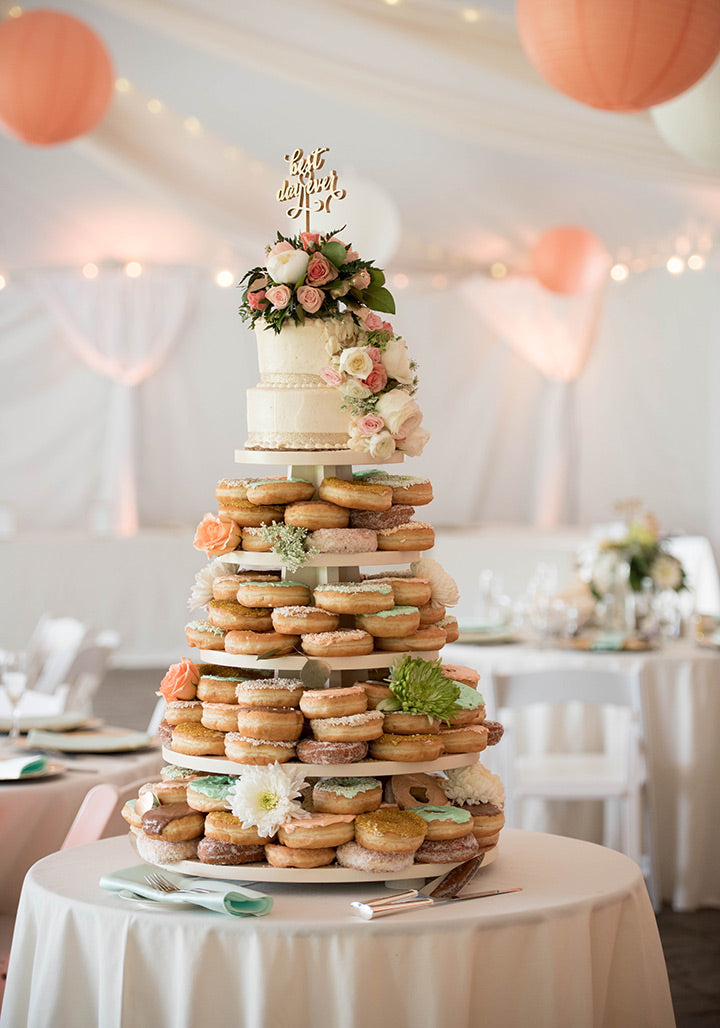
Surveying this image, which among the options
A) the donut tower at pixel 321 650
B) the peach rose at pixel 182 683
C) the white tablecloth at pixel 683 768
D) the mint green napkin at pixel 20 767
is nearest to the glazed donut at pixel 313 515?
the donut tower at pixel 321 650

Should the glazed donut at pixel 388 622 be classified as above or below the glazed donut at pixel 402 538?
below

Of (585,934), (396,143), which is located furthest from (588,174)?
(585,934)

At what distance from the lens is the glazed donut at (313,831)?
2.21 m

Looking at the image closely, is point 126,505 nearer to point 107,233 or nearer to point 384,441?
point 107,233

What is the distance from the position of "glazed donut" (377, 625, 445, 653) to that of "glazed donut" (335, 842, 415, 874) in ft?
1.22

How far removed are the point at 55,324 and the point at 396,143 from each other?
10.6 feet

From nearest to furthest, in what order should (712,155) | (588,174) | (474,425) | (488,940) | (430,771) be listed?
1. (488,940)
2. (430,771)
3. (712,155)
4. (588,174)
5. (474,425)

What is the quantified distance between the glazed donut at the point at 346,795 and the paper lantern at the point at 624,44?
231 centimetres

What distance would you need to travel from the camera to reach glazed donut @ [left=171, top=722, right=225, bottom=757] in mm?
2348

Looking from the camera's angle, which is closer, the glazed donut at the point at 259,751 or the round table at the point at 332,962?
the round table at the point at 332,962

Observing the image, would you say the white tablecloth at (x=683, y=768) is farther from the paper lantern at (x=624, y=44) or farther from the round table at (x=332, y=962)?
the round table at (x=332, y=962)

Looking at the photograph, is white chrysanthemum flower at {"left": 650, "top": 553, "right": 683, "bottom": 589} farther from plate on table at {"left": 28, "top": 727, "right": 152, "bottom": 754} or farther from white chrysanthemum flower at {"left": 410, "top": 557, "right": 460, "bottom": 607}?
white chrysanthemum flower at {"left": 410, "top": 557, "right": 460, "bottom": 607}

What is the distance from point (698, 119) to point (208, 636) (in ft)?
10.4

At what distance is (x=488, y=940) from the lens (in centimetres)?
210
